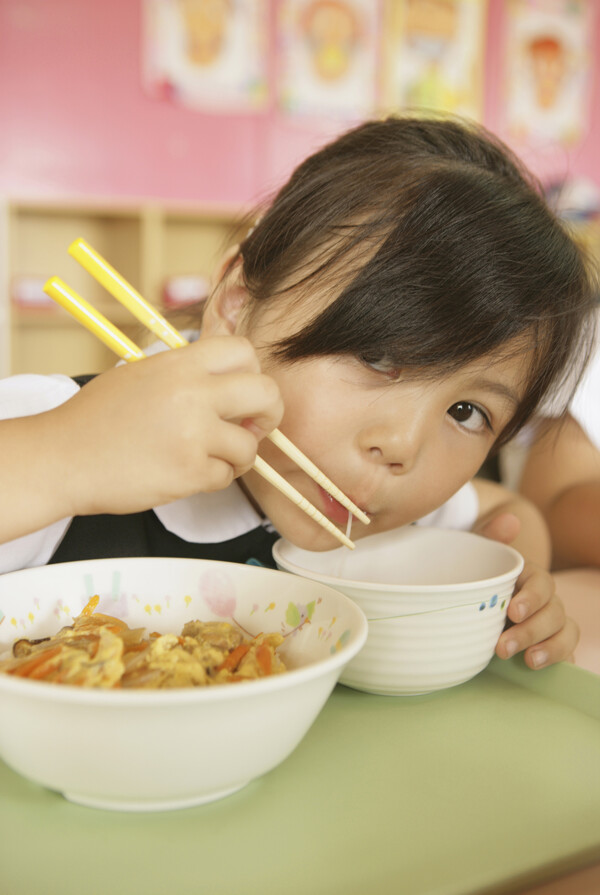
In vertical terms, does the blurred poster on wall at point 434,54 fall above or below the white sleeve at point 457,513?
above

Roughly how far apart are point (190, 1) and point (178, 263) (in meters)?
1.22

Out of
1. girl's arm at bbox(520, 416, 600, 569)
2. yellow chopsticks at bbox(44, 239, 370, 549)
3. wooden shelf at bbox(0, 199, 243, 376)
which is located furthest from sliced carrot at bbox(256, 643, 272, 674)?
wooden shelf at bbox(0, 199, 243, 376)

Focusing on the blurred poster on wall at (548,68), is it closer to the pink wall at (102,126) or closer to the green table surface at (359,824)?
the pink wall at (102,126)

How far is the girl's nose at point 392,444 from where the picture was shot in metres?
0.71

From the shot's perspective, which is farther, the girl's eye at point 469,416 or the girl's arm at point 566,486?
the girl's arm at point 566,486

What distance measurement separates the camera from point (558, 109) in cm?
483

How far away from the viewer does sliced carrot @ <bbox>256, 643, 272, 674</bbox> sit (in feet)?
1.69

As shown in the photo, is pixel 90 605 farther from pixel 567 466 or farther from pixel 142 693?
pixel 567 466

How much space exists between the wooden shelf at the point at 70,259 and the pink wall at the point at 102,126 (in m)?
0.15

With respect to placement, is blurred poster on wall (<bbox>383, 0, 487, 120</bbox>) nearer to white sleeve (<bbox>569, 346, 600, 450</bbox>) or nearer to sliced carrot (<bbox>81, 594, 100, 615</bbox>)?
white sleeve (<bbox>569, 346, 600, 450</bbox>)

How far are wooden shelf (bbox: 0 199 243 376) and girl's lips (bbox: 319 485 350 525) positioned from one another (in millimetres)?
2783

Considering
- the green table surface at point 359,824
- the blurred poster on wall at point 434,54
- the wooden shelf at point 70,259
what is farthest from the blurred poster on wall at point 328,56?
the green table surface at point 359,824

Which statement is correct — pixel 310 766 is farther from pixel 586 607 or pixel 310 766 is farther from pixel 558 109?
pixel 558 109

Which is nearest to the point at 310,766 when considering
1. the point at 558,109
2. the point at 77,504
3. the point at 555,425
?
the point at 77,504
